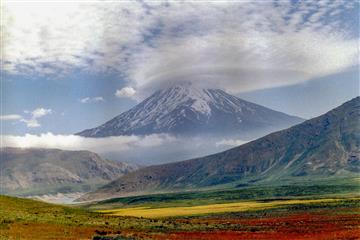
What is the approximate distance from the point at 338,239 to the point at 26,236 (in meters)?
35.5

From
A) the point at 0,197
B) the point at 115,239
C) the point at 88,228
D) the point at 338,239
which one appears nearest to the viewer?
the point at 338,239

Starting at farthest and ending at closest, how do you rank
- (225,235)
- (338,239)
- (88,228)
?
1. (88,228)
2. (225,235)
3. (338,239)

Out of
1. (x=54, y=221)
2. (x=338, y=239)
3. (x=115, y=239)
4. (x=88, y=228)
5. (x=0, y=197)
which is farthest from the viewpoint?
(x=0, y=197)

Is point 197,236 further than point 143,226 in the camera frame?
No

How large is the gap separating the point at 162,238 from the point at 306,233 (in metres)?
17.3

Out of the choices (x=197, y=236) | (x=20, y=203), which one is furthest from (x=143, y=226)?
(x=20, y=203)

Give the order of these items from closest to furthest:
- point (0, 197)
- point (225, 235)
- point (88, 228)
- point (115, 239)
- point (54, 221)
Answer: point (115, 239), point (225, 235), point (88, 228), point (54, 221), point (0, 197)

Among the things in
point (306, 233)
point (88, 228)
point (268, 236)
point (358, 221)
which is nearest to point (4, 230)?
point (88, 228)

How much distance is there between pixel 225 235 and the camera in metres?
62.4

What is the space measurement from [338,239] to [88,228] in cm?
3792

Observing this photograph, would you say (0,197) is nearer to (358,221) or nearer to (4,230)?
(4,230)

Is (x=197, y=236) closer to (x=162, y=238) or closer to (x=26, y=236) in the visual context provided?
(x=162, y=238)

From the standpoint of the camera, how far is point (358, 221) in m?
74.8

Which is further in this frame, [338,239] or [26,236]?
[26,236]
